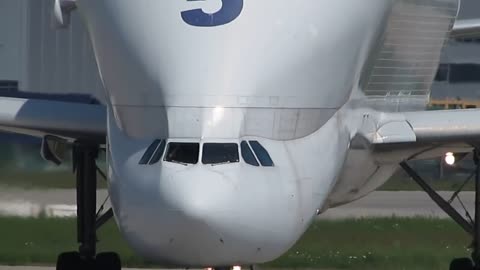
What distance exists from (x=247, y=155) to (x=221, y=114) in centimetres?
37

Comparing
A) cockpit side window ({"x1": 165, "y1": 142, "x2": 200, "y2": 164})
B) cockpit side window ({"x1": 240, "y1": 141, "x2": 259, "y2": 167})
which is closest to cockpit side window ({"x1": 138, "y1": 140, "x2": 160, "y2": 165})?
cockpit side window ({"x1": 165, "y1": 142, "x2": 200, "y2": 164})

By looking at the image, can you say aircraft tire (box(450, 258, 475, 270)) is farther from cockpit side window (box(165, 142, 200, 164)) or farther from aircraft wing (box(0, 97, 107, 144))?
cockpit side window (box(165, 142, 200, 164))

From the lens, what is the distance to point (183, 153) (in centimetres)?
1332

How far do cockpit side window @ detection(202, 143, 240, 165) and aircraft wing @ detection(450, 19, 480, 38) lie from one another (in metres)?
7.55

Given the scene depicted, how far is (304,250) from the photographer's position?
922 inches

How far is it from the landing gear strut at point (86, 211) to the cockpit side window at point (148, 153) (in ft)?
19.7

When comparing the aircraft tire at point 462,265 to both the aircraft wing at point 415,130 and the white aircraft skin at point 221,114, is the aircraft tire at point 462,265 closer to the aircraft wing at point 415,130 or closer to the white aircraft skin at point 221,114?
the aircraft wing at point 415,130

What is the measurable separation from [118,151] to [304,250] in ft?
31.4

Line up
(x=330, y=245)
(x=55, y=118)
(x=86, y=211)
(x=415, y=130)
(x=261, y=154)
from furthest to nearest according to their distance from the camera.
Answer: (x=330, y=245)
(x=86, y=211)
(x=55, y=118)
(x=415, y=130)
(x=261, y=154)

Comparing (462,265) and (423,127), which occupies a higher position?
(423,127)

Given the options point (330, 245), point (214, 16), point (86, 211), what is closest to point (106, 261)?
point (86, 211)

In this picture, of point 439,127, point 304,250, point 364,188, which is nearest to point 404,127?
point 439,127

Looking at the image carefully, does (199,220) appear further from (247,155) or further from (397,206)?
(397,206)

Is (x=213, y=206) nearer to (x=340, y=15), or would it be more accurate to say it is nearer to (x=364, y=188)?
(x=340, y=15)
